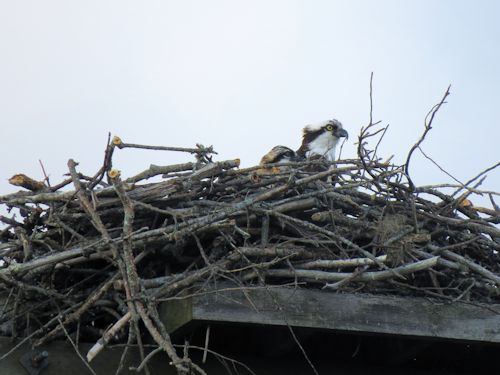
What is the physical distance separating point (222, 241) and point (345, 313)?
24.7 inches

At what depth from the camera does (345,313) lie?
3.60 m

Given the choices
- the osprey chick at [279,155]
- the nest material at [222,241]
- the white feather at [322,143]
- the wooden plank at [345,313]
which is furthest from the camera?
the white feather at [322,143]

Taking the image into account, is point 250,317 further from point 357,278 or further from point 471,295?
point 471,295

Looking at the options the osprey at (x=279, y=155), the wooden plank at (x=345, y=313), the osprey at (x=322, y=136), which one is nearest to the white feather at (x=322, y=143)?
the osprey at (x=322, y=136)

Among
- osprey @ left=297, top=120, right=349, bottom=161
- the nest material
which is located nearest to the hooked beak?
osprey @ left=297, top=120, right=349, bottom=161

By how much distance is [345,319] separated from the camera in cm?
359

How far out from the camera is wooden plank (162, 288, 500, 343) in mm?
3422

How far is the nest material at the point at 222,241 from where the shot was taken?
3.63 meters

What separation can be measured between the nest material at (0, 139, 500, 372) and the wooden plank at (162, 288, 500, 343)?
8cm

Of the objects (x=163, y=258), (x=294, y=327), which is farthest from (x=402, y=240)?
(x=163, y=258)

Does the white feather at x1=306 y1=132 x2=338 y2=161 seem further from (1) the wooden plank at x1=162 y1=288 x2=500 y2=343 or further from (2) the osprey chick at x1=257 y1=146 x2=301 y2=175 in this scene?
(1) the wooden plank at x1=162 y1=288 x2=500 y2=343

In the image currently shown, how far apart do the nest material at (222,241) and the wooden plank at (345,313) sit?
8 centimetres

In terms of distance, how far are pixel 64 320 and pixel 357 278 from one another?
49.6 inches

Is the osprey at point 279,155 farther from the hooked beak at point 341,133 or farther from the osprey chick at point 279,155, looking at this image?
the hooked beak at point 341,133
